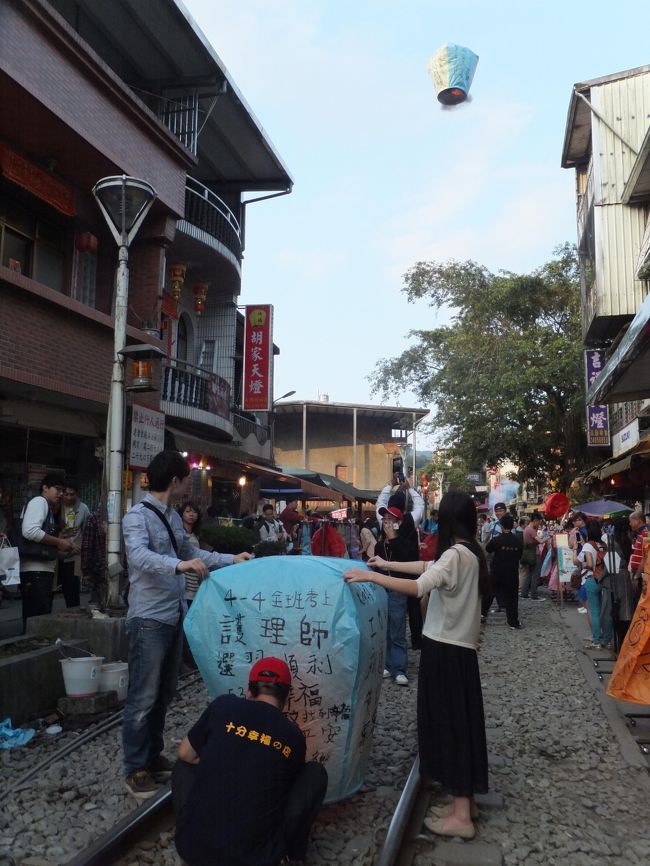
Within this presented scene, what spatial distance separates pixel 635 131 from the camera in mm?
19625

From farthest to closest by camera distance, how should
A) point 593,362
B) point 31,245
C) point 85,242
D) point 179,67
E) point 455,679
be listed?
point 593,362 → point 179,67 → point 85,242 → point 31,245 → point 455,679

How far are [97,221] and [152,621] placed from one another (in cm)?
998

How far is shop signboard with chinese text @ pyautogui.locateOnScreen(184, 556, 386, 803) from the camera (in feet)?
12.2

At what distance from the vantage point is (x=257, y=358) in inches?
698

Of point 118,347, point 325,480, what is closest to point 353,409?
point 325,480

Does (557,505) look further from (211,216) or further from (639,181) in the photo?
(211,216)

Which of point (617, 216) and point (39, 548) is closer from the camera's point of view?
point (39, 548)

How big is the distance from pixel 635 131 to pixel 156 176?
13.8m

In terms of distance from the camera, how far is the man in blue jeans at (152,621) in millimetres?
4320

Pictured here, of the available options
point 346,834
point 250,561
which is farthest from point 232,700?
point 346,834

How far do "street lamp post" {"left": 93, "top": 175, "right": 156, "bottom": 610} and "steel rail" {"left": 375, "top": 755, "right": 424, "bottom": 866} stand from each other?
13.9ft

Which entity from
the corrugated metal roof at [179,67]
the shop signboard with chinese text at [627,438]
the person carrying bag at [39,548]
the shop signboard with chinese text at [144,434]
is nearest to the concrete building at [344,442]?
the shop signboard with chinese text at [627,438]

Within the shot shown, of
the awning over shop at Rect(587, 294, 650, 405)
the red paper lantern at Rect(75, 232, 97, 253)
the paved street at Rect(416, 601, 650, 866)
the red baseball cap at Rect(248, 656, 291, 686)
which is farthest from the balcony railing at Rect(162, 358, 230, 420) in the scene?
the red baseball cap at Rect(248, 656, 291, 686)

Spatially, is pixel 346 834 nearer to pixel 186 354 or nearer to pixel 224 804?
pixel 224 804
